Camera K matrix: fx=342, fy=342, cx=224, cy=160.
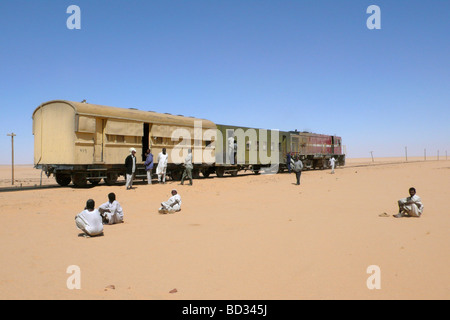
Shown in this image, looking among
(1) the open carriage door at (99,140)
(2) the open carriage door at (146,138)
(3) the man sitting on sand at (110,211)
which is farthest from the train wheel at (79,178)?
(3) the man sitting on sand at (110,211)

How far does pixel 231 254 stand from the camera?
5.89 m

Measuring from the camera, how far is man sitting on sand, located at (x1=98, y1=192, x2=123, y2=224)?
840cm

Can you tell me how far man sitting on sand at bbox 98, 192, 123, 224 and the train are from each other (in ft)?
23.6

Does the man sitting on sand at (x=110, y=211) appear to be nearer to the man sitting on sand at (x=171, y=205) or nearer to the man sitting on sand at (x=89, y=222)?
the man sitting on sand at (x=89, y=222)

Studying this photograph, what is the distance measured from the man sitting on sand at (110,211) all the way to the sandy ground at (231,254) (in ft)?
1.02

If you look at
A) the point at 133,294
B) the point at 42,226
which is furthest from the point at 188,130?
the point at 133,294

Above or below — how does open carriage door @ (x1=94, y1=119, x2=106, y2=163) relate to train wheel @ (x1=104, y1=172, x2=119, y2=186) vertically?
above

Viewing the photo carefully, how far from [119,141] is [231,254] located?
12.3m

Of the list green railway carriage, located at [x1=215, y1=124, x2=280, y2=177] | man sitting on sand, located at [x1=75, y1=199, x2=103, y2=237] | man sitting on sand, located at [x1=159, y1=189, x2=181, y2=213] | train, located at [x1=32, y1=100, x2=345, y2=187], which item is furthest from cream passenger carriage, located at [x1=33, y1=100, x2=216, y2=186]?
man sitting on sand, located at [x1=75, y1=199, x2=103, y2=237]

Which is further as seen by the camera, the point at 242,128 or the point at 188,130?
the point at 242,128

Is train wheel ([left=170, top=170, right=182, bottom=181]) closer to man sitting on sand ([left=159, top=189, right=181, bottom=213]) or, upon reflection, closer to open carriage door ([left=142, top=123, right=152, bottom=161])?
open carriage door ([left=142, top=123, right=152, bottom=161])
